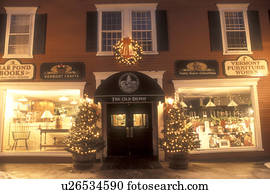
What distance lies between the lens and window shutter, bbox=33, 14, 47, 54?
29.4 feet

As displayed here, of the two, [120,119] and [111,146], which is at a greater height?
[120,119]

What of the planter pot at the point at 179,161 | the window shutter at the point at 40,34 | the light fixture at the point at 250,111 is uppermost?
the window shutter at the point at 40,34

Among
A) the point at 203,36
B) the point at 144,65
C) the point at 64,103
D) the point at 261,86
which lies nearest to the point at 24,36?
the point at 64,103

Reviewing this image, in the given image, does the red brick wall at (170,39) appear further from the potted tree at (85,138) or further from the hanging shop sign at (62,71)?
the potted tree at (85,138)

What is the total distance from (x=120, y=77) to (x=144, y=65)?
1659 millimetres

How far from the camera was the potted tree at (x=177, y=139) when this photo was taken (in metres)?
7.35

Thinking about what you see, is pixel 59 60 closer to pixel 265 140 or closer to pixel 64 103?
pixel 64 103

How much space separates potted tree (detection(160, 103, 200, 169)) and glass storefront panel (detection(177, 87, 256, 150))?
55.4 inches

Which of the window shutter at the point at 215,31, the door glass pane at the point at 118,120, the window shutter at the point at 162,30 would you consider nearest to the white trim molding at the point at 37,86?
the door glass pane at the point at 118,120

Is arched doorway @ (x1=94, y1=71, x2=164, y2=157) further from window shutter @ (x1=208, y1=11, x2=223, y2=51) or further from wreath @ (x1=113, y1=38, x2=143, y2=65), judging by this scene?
window shutter @ (x1=208, y1=11, x2=223, y2=51)

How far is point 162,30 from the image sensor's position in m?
9.06

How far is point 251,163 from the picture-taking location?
26.5 feet

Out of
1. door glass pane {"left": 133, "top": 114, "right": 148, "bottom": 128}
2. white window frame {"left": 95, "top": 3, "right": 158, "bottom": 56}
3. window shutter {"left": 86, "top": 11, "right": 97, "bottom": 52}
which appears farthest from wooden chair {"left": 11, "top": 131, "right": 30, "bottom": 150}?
white window frame {"left": 95, "top": 3, "right": 158, "bottom": 56}

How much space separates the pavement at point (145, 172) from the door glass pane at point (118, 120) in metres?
2.04
